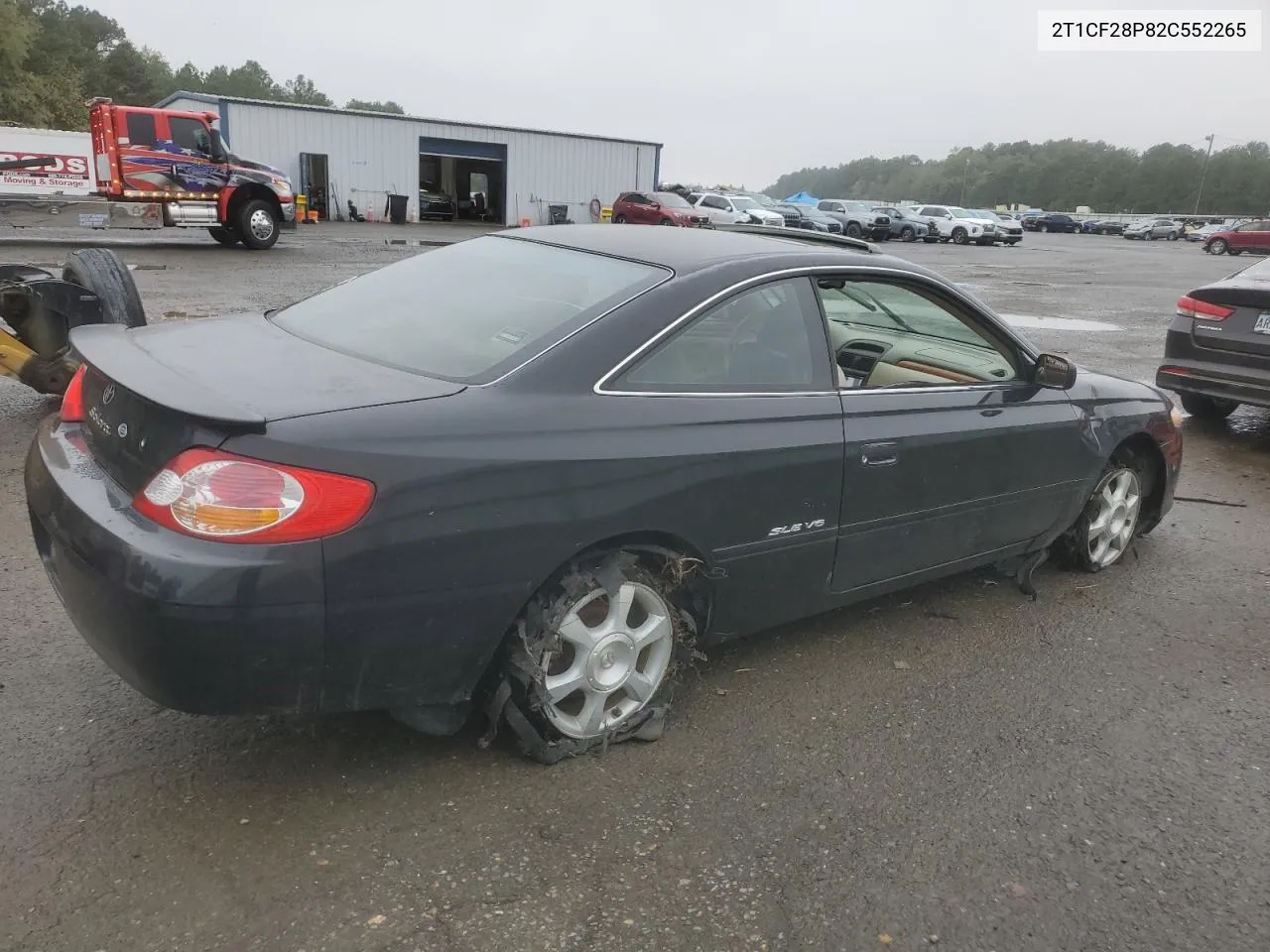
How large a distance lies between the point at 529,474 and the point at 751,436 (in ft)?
2.55

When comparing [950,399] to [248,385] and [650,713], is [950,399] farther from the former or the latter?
[248,385]

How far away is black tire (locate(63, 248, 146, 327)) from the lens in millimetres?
5715

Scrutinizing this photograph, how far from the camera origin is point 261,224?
20.0 meters

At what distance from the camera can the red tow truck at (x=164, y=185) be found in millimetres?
18422

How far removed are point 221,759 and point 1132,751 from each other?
2740mm

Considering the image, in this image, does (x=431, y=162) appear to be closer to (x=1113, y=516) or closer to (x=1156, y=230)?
(x=1113, y=516)

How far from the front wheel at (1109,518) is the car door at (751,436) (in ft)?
5.75

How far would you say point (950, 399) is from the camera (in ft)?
11.6

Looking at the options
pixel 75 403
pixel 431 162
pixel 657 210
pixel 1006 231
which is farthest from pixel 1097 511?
pixel 1006 231

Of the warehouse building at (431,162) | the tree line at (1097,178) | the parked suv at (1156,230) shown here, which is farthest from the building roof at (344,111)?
the tree line at (1097,178)

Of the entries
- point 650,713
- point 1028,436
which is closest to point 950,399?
point 1028,436

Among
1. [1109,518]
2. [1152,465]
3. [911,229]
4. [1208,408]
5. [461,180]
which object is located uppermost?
[461,180]

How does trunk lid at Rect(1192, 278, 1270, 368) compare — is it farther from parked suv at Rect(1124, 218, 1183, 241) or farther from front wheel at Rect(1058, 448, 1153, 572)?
parked suv at Rect(1124, 218, 1183, 241)

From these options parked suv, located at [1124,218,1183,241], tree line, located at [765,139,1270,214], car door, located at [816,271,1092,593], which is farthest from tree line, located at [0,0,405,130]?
tree line, located at [765,139,1270,214]
